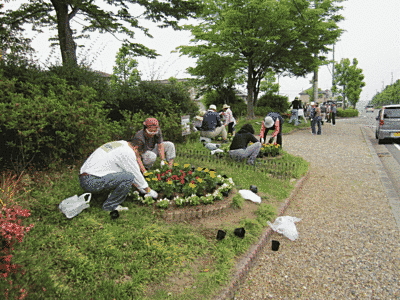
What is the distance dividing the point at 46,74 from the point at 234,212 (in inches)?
212

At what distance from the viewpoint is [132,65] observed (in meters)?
35.4

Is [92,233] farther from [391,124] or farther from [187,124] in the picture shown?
[391,124]

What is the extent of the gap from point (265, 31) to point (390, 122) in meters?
7.95

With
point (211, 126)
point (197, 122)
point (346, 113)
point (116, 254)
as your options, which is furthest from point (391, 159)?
point (346, 113)

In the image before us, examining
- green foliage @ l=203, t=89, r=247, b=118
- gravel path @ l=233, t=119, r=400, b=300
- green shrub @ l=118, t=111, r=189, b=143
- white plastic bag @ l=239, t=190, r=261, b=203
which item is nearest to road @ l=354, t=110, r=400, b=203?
gravel path @ l=233, t=119, r=400, b=300

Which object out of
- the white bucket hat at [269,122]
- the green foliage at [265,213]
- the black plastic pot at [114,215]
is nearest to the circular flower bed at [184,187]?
the black plastic pot at [114,215]

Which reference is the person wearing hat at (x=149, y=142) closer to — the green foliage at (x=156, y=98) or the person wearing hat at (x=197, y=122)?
the green foliage at (x=156, y=98)

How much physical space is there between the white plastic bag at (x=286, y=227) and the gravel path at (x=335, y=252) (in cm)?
7

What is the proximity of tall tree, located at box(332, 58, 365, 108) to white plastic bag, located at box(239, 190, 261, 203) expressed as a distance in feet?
151

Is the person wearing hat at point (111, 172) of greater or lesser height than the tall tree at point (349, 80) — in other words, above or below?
below

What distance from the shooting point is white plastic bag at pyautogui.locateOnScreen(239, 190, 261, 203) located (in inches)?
195

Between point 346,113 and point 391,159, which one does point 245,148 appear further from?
point 346,113

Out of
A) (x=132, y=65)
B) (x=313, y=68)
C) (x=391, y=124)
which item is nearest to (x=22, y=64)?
(x=391, y=124)

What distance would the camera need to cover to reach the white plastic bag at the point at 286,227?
3947 millimetres
